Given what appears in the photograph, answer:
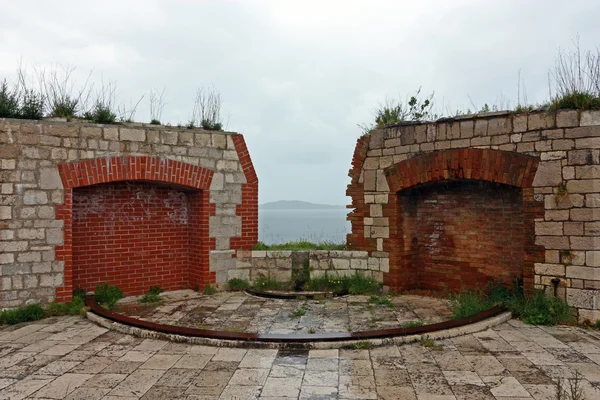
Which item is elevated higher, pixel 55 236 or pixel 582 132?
pixel 582 132

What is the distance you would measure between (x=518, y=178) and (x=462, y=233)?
4.84ft

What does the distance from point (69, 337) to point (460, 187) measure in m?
6.12

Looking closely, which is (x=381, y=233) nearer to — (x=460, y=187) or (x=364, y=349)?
(x=460, y=187)

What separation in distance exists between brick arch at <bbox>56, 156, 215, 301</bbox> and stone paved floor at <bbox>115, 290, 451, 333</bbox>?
2.53ft

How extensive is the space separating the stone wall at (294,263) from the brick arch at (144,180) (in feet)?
2.07

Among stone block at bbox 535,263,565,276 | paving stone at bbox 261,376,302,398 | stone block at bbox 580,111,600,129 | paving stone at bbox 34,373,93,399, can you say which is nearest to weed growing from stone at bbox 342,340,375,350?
paving stone at bbox 261,376,302,398

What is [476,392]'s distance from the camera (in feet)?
12.9

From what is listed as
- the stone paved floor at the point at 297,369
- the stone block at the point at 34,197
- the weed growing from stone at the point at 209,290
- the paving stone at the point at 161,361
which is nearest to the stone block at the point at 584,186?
the stone paved floor at the point at 297,369

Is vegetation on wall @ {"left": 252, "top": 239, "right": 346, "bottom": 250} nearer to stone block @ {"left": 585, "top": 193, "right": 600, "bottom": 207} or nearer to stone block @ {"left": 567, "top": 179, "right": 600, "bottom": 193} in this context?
stone block @ {"left": 567, "top": 179, "right": 600, "bottom": 193}

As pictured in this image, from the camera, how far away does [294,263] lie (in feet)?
27.7

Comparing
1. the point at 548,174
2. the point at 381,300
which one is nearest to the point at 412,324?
the point at 381,300

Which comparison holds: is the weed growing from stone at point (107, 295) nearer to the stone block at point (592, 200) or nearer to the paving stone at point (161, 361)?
the paving stone at point (161, 361)

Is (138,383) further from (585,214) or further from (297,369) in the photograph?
(585,214)

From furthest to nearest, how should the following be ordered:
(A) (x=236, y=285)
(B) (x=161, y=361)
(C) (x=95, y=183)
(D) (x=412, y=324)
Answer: (A) (x=236, y=285)
(C) (x=95, y=183)
(D) (x=412, y=324)
(B) (x=161, y=361)
